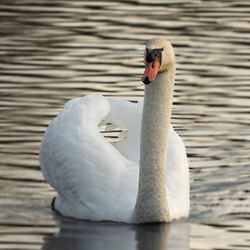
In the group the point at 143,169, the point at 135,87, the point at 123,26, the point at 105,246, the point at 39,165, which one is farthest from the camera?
the point at 123,26

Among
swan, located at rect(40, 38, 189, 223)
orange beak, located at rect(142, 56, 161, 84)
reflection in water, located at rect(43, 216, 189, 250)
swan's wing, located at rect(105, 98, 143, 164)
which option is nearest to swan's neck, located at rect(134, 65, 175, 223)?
swan, located at rect(40, 38, 189, 223)

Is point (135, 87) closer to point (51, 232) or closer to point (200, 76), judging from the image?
point (200, 76)

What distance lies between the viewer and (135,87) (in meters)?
19.0

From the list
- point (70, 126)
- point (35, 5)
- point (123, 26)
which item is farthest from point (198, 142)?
point (35, 5)

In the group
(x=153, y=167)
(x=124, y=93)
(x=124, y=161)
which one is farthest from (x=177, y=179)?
(x=124, y=93)

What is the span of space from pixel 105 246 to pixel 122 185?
4.30 ft

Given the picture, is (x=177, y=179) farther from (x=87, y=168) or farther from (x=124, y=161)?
→ (x=87, y=168)

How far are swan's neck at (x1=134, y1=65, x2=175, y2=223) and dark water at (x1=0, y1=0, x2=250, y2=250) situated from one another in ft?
0.51

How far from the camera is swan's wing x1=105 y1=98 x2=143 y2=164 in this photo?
1308cm

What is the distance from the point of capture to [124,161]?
12602 mm

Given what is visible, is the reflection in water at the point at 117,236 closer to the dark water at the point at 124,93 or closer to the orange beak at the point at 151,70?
the dark water at the point at 124,93

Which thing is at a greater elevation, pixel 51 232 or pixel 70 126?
pixel 70 126

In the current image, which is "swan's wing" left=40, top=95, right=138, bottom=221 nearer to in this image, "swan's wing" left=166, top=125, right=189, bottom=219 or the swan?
the swan

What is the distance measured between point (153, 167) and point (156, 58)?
124cm
